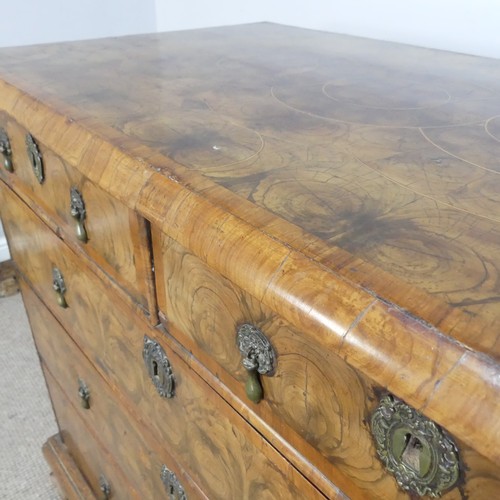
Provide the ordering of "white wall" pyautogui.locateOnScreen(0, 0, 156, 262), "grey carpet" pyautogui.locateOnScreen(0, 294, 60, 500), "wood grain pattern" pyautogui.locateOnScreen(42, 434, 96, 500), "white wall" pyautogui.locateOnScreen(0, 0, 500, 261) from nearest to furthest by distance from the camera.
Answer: "white wall" pyautogui.locateOnScreen(0, 0, 500, 261) < "wood grain pattern" pyautogui.locateOnScreen(42, 434, 96, 500) < "grey carpet" pyautogui.locateOnScreen(0, 294, 60, 500) < "white wall" pyautogui.locateOnScreen(0, 0, 156, 262)

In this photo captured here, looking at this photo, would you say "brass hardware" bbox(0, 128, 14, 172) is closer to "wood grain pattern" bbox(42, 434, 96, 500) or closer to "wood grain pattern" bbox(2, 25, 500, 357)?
"wood grain pattern" bbox(2, 25, 500, 357)

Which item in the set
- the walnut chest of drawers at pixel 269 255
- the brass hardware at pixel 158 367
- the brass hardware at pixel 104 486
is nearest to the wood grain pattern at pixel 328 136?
the walnut chest of drawers at pixel 269 255

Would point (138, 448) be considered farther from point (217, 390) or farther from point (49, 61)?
point (49, 61)

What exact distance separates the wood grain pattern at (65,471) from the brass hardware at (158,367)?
Answer: 22.9 inches

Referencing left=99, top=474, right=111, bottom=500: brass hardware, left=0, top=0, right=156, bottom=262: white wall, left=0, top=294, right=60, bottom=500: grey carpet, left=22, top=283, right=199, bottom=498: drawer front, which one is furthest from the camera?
left=0, top=0, right=156, bottom=262: white wall

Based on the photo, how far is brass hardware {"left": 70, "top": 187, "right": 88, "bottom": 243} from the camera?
55 centimetres

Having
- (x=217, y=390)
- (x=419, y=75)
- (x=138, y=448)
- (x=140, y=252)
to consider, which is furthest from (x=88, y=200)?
(x=419, y=75)

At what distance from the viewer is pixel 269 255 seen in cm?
31

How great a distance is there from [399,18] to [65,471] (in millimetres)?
1054

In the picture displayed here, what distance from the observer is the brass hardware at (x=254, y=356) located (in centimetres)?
36

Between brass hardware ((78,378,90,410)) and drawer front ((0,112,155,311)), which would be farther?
brass hardware ((78,378,90,410))

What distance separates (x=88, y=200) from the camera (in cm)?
54

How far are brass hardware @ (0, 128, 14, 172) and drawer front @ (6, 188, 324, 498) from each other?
0.22 ft

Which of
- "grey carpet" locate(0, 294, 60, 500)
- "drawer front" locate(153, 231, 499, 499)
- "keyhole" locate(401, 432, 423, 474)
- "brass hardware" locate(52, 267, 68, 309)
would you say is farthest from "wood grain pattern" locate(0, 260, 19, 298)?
"keyhole" locate(401, 432, 423, 474)
